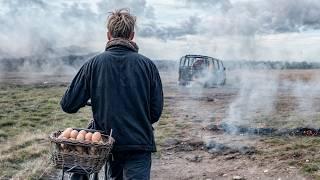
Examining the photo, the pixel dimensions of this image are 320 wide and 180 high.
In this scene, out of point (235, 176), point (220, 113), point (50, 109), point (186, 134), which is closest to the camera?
point (235, 176)

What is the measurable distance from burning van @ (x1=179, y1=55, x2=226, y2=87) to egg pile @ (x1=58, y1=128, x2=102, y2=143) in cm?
2331

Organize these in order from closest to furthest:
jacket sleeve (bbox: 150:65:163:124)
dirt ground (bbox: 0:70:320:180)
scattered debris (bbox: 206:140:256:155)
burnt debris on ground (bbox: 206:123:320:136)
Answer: jacket sleeve (bbox: 150:65:163:124) < dirt ground (bbox: 0:70:320:180) < scattered debris (bbox: 206:140:256:155) < burnt debris on ground (bbox: 206:123:320:136)

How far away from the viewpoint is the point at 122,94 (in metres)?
3.45

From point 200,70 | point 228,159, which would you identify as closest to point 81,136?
point 228,159

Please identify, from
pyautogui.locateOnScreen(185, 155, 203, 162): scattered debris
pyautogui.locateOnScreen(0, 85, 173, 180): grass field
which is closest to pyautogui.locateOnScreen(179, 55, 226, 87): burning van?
pyautogui.locateOnScreen(0, 85, 173, 180): grass field

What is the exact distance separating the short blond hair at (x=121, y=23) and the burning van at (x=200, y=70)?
75.8 ft

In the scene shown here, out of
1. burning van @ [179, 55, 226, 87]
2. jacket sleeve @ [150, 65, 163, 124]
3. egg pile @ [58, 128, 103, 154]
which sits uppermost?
jacket sleeve @ [150, 65, 163, 124]

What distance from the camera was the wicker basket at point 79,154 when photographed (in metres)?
3.21

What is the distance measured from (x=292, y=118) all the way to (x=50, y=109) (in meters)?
9.07

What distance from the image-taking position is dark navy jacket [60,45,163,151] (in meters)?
3.44

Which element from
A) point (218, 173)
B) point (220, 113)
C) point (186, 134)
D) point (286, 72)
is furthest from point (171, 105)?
point (286, 72)

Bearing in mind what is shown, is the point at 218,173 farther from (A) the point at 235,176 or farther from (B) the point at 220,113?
(B) the point at 220,113

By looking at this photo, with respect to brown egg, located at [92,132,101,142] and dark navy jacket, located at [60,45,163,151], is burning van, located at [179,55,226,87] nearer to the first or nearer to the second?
dark navy jacket, located at [60,45,163,151]

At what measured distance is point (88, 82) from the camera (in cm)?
352
